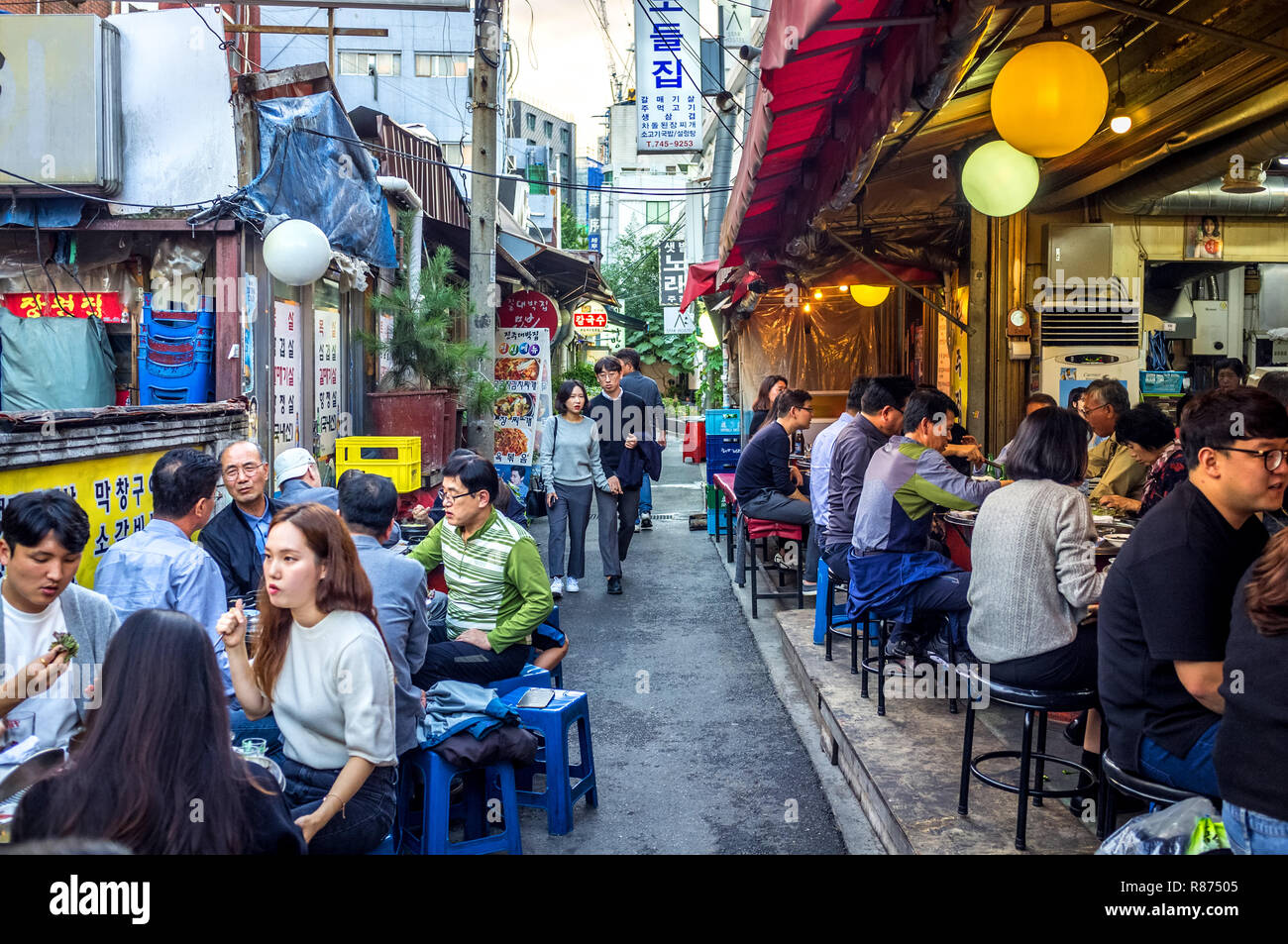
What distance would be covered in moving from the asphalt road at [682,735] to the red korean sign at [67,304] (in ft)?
15.3

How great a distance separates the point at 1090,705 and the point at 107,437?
5.09 metres

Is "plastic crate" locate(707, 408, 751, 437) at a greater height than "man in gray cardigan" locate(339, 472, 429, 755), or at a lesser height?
greater

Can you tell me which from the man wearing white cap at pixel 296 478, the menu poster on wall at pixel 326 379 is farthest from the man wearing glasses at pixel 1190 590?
the menu poster on wall at pixel 326 379

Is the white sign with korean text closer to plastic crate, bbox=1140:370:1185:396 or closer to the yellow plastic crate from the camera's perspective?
plastic crate, bbox=1140:370:1185:396

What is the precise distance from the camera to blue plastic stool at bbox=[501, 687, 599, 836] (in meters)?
4.49

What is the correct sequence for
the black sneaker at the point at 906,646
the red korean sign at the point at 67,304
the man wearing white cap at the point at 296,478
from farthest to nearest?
Answer: the red korean sign at the point at 67,304 → the black sneaker at the point at 906,646 → the man wearing white cap at the point at 296,478

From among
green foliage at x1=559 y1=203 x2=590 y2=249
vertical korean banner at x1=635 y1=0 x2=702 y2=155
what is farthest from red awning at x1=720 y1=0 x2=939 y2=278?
green foliage at x1=559 y1=203 x2=590 y2=249

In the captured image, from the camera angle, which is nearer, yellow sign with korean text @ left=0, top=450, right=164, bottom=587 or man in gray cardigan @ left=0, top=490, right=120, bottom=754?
man in gray cardigan @ left=0, top=490, right=120, bottom=754

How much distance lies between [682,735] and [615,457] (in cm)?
448

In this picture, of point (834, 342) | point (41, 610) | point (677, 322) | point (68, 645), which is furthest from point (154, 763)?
point (677, 322)

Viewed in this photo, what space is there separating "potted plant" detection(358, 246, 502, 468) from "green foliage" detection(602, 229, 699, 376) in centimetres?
2712

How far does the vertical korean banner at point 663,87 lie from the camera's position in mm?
15555

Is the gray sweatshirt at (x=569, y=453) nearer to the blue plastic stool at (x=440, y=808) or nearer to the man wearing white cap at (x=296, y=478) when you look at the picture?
the man wearing white cap at (x=296, y=478)
